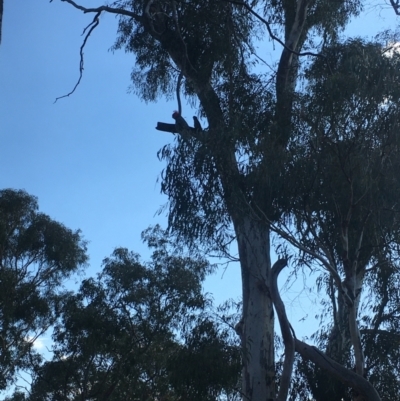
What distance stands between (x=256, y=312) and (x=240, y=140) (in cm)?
227

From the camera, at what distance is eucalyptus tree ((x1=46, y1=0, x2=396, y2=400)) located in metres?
9.54

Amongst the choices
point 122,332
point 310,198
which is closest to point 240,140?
point 310,198

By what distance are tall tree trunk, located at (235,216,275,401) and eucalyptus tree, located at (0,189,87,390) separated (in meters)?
10.9

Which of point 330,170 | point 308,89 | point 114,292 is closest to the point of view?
point 330,170

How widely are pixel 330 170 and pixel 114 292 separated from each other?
31.3ft

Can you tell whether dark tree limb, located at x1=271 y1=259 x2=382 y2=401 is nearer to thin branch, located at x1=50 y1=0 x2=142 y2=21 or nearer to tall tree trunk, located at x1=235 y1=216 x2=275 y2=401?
tall tree trunk, located at x1=235 y1=216 x2=275 y2=401

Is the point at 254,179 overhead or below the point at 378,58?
below

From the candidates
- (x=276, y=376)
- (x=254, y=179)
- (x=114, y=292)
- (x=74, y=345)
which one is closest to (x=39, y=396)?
(x=74, y=345)

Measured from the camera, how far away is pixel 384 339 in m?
9.86

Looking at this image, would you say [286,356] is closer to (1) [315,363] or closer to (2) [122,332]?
(1) [315,363]

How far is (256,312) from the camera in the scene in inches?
399

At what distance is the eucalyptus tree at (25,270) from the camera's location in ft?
66.3

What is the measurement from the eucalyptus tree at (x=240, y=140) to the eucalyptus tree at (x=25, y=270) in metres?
10.6

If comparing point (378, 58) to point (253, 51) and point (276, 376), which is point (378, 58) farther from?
point (276, 376)
